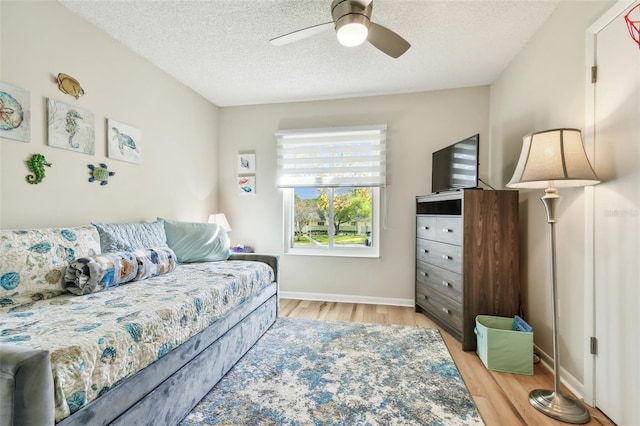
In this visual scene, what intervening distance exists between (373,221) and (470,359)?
1767 mm

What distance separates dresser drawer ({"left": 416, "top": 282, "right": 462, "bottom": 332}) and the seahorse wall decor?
126 inches

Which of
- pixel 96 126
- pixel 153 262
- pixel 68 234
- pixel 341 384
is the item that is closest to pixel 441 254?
pixel 341 384

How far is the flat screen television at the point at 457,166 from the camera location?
2404 mm

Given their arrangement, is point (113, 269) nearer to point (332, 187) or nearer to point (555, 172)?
point (332, 187)

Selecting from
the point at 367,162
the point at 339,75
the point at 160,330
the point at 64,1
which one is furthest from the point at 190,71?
the point at 160,330

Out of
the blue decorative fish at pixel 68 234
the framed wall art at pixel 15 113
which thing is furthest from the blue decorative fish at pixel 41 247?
the framed wall art at pixel 15 113

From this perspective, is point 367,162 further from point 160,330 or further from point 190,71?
point 160,330

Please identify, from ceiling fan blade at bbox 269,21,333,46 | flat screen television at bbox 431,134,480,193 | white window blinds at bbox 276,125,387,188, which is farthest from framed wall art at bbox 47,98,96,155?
flat screen television at bbox 431,134,480,193

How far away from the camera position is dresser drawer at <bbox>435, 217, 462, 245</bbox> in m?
2.36

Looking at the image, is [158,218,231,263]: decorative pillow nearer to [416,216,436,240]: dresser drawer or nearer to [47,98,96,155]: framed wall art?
[47,98,96,155]: framed wall art

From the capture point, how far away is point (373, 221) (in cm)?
351

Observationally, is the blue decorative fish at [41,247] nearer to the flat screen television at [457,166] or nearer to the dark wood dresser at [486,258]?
the dark wood dresser at [486,258]

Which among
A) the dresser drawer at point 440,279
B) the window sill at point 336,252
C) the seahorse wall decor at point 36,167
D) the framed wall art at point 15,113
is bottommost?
the dresser drawer at point 440,279

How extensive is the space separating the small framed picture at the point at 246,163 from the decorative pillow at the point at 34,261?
7.13ft
